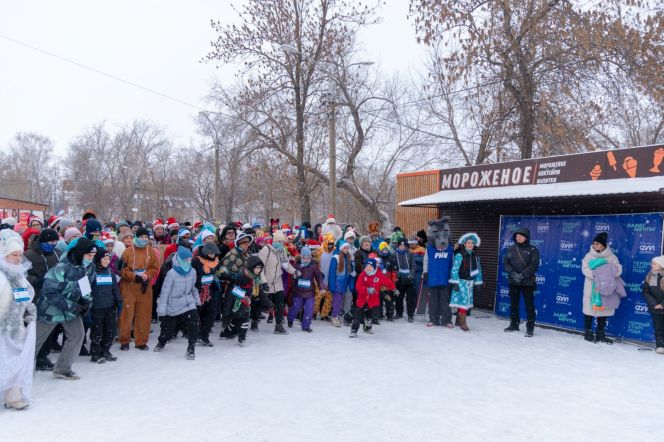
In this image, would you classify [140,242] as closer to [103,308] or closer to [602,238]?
[103,308]

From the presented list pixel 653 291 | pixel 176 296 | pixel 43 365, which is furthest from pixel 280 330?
pixel 653 291

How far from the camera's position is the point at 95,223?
26.5 ft

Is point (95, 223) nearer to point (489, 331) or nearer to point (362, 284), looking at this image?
point (362, 284)

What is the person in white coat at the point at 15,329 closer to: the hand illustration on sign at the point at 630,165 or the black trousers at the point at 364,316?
the black trousers at the point at 364,316

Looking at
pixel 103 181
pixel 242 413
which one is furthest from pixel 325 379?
pixel 103 181

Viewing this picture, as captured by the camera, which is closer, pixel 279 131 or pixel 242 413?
pixel 242 413

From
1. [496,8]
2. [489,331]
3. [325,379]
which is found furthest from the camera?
[496,8]

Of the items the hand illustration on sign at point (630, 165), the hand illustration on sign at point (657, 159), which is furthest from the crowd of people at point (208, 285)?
the hand illustration on sign at point (657, 159)

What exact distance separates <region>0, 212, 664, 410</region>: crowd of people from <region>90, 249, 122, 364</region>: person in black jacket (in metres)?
0.01

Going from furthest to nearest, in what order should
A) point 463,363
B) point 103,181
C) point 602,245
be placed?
point 103,181 → point 602,245 → point 463,363

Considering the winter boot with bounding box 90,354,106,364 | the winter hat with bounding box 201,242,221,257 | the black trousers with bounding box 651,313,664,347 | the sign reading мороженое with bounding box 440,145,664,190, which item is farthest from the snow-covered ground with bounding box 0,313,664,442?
the sign reading мороженое with bounding box 440,145,664,190

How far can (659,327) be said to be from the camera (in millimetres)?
8430

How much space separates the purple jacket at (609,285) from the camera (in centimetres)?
891

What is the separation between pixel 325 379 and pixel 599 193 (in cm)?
537
